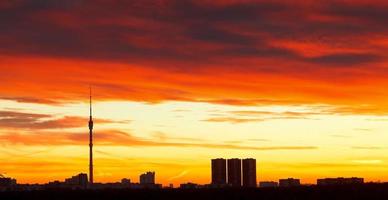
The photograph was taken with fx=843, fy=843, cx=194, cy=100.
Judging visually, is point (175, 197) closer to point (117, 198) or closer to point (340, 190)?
point (117, 198)

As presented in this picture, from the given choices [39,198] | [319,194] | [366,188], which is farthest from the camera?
[366,188]

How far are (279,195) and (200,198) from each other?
13.9 metres

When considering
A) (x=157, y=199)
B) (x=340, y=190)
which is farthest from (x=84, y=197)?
(x=340, y=190)

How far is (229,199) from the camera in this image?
4948 inches

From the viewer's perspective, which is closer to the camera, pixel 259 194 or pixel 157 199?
pixel 157 199

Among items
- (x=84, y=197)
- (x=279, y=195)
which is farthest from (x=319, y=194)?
(x=84, y=197)

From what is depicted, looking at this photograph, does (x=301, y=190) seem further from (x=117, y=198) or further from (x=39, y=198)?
(x=39, y=198)

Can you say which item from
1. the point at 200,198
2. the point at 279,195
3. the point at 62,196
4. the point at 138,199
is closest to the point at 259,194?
the point at 279,195

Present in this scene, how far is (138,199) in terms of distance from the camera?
123062 mm

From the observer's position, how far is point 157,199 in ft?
404

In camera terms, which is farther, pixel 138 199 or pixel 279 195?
pixel 279 195

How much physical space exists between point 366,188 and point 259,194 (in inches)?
754

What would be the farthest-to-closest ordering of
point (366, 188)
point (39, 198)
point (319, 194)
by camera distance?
1. point (366, 188)
2. point (319, 194)
3. point (39, 198)

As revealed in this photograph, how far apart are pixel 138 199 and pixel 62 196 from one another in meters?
11.6
